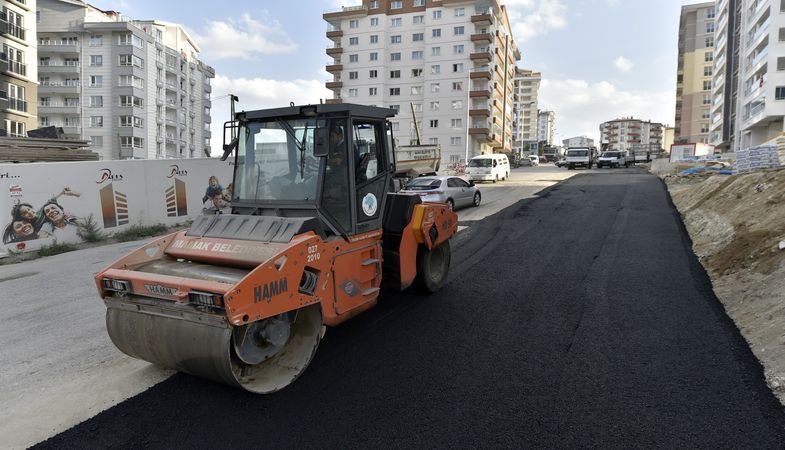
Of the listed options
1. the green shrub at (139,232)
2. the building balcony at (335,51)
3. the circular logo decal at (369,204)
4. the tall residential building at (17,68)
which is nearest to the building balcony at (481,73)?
the building balcony at (335,51)

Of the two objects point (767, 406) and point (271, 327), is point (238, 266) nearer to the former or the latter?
point (271, 327)

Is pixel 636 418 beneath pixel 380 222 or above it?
beneath

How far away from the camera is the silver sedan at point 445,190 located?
18417mm

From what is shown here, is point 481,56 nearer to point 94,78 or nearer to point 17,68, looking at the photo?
point 94,78

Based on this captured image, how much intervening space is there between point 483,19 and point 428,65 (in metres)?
10.3

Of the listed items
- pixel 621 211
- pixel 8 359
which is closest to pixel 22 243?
pixel 8 359

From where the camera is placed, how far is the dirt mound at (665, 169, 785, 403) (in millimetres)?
5504

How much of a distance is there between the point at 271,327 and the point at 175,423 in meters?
1.09

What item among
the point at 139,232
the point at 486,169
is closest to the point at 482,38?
the point at 486,169

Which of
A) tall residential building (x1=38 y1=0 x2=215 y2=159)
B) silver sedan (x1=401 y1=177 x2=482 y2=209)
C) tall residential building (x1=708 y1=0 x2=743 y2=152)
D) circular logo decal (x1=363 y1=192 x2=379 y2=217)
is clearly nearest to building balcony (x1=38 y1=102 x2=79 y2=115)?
tall residential building (x1=38 y1=0 x2=215 y2=159)

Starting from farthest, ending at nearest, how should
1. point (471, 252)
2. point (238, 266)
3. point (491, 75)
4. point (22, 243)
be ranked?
point (491, 75) → point (22, 243) → point (471, 252) → point (238, 266)

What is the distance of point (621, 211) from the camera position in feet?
54.0

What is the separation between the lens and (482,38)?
73.9m

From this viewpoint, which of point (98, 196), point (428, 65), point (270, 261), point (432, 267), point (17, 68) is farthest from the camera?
point (428, 65)
